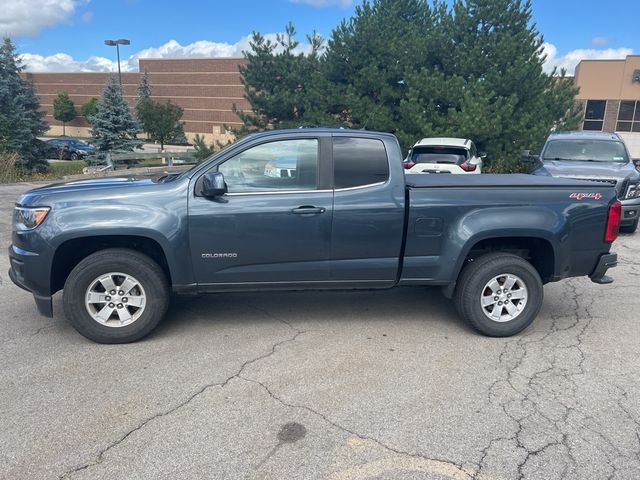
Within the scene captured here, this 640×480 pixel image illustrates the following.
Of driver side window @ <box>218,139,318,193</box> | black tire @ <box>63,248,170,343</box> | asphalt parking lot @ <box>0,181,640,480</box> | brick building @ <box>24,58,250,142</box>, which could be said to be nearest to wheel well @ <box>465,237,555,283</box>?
asphalt parking lot @ <box>0,181,640,480</box>

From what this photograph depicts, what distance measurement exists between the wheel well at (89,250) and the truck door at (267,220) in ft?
1.33

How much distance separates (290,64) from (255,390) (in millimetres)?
16134

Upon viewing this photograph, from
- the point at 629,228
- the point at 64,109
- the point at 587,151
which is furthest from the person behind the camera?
the point at 64,109

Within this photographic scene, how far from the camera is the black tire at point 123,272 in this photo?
4.25m

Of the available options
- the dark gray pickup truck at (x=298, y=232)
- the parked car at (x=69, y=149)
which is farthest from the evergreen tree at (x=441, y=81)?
the parked car at (x=69, y=149)

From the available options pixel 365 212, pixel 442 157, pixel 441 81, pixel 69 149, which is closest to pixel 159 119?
pixel 69 149

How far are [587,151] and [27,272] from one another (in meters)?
10.4

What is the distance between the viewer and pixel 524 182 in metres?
4.77

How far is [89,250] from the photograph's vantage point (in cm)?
451

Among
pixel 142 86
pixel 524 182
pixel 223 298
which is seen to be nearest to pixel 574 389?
pixel 524 182

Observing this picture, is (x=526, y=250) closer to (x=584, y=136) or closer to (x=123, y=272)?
(x=123, y=272)

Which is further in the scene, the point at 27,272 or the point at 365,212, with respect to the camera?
the point at 365,212

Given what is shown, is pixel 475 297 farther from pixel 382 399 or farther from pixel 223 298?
pixel 223 298

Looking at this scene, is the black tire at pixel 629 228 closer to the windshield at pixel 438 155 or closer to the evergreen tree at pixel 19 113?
the windshield at pixel 438 155
